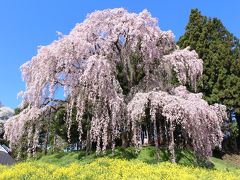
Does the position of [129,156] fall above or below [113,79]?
Result: below

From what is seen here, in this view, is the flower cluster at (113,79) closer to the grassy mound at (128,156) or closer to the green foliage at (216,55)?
the grassy mound at (128,156)

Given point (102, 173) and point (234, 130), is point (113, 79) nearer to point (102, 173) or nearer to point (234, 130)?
point (102, 173)

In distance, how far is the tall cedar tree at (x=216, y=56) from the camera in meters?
29.3

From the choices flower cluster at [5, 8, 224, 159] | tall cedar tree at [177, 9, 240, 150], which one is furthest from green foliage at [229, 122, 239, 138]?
flower cluster at [5, 8, 224, 159]

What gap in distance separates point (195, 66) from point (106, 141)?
6.29 m

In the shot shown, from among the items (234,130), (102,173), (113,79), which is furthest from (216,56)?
(102,173)

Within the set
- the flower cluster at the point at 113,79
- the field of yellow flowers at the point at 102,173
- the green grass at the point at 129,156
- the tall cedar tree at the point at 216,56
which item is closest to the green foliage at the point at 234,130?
Answer: the tall cedar tree at the point at 216,56

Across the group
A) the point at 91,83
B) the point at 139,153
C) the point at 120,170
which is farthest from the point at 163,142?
the point at 120,170

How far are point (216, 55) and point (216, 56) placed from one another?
0.39ft

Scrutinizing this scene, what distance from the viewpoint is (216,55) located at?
102 ft

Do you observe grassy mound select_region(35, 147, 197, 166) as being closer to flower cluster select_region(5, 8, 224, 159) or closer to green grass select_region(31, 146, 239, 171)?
green grass select_region(31, 146, 239, 171)

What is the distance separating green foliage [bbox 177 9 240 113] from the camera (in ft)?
96.3

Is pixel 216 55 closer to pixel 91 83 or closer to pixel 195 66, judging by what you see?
pixel 195 66

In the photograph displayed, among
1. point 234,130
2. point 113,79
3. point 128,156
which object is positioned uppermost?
point 113,79
